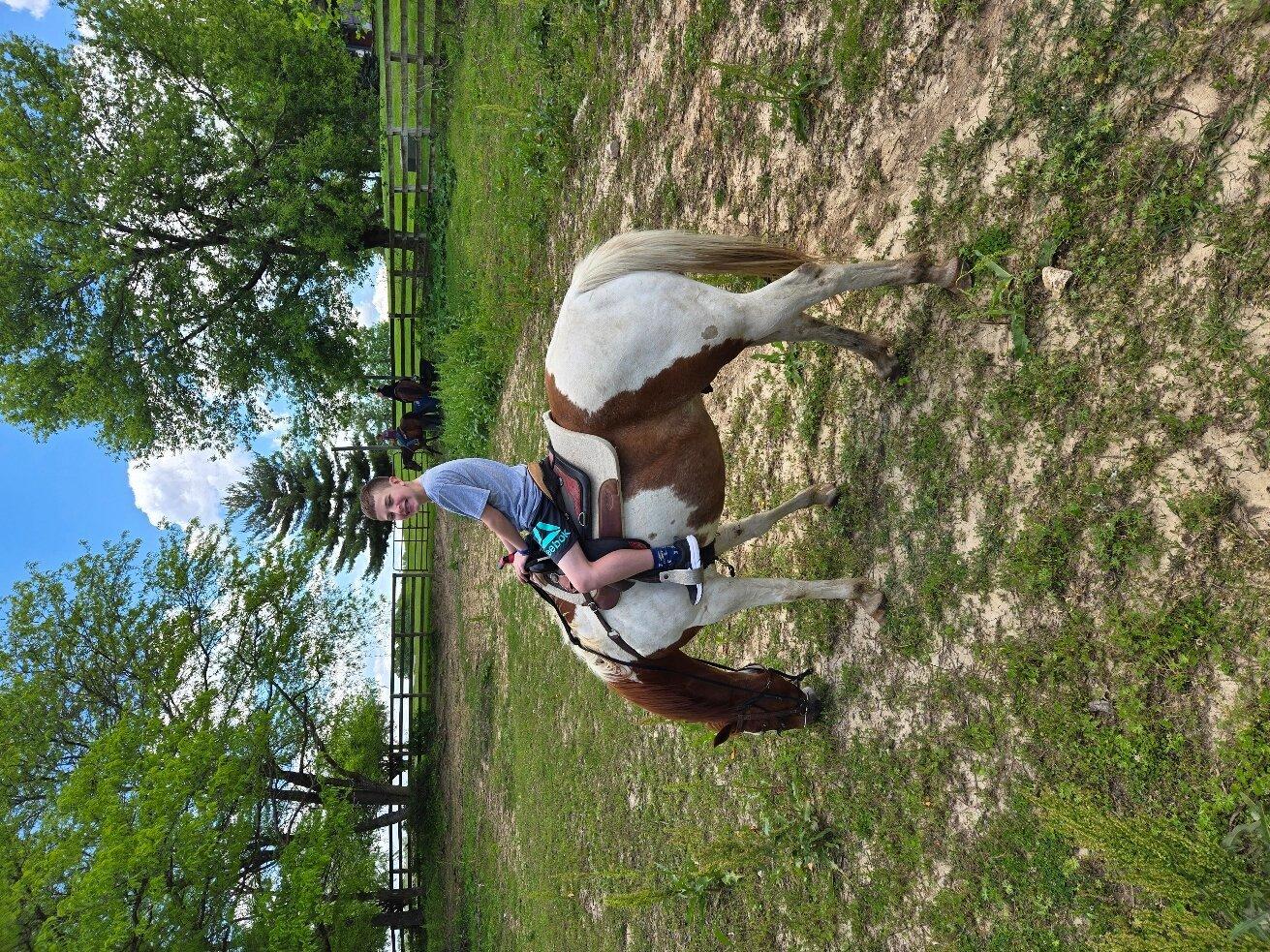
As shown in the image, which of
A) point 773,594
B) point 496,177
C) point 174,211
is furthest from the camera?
point 174,211

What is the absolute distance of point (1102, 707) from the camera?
224 cm

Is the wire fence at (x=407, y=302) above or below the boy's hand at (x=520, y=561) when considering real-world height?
above

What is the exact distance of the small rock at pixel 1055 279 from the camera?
2428 mm

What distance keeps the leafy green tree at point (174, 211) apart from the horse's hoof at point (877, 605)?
13074 mm

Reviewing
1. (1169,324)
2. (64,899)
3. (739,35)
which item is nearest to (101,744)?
(64,899)

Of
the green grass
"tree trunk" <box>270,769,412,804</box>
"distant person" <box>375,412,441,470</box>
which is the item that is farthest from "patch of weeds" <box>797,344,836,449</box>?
"tree trunk" <box>270,769,412,804</box>

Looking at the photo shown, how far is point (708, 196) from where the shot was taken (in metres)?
4.71

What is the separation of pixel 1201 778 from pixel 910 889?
4.29 ft

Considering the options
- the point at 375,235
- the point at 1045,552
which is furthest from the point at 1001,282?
the point at 375,235

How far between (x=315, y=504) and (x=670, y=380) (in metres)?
18.1

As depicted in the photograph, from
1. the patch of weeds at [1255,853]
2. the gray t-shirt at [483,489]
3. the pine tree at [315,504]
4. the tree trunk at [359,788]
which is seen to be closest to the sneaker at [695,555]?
the gray t-shirt at [483,489]

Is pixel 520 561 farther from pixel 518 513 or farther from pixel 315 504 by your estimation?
pixel 315 504

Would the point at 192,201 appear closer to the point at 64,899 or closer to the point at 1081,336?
the point at 64,899

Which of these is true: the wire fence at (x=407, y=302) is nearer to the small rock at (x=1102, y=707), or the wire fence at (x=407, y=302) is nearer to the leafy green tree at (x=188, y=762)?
the leafy green tree at (x=188, y=762)
